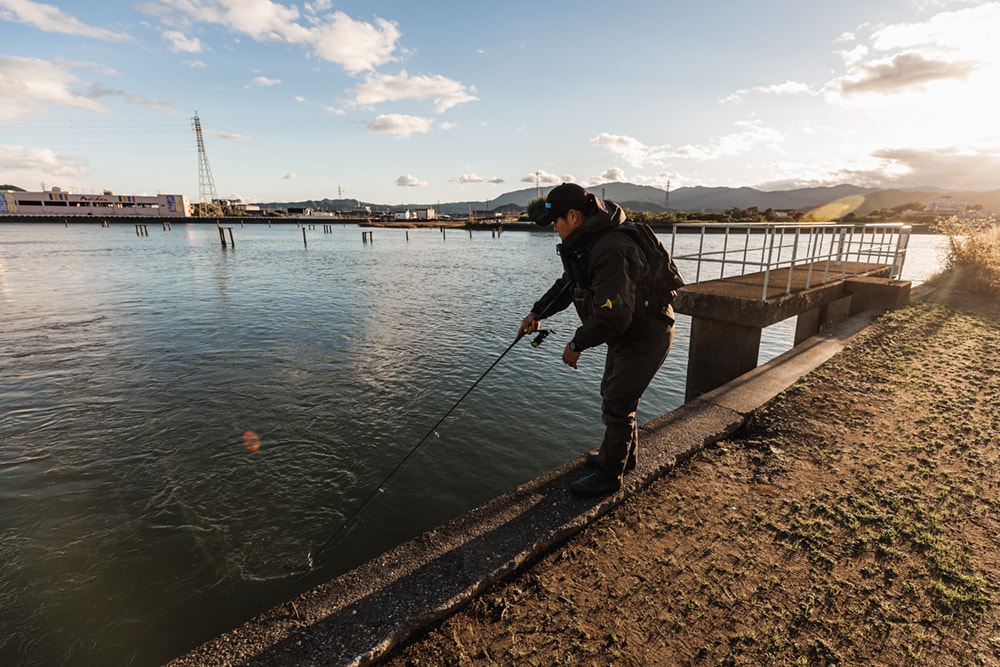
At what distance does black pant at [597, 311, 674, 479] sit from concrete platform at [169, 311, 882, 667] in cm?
30

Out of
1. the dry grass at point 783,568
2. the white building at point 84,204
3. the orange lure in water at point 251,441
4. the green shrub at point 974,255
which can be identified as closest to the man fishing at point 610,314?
the dry grass at point 783,568

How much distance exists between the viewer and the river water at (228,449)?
4285 mm

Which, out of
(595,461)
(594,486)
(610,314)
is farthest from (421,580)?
(610,314)

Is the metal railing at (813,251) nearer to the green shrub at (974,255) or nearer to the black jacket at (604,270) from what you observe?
the green shrub at (974,255)

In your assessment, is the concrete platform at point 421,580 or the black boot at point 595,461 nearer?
the concrete platform at point 421,580

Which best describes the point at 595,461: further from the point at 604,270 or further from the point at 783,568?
the point at 604,270

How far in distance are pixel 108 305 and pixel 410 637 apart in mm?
21225

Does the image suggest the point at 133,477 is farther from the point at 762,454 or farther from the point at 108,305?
the point at 108,305

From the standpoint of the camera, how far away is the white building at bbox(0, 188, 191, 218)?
119 meters

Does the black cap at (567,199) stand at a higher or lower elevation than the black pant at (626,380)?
higher

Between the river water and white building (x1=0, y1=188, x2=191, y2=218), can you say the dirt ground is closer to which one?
the river water

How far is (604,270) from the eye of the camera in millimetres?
2926

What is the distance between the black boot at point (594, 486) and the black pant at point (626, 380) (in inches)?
1.6

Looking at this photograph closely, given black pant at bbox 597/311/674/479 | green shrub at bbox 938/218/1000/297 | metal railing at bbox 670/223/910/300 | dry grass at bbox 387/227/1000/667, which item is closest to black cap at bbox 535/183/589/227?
black pant at bbox 597/311/674/479
